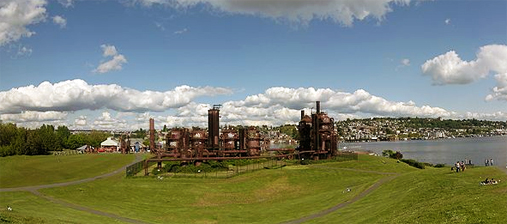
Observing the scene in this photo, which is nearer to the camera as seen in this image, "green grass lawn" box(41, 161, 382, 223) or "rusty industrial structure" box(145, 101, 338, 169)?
"green grass lawn" box(41, 161, 382, 223)

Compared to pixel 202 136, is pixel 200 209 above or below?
below

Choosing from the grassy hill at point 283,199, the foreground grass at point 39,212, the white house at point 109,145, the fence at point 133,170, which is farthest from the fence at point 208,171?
the white house at point 109,145

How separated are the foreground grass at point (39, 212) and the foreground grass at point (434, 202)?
22624 mm

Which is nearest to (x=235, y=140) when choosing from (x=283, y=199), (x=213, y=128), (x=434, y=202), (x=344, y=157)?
(x=213, y=128)

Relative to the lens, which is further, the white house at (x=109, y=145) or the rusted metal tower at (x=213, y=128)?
the white house at (x=109, y=145)

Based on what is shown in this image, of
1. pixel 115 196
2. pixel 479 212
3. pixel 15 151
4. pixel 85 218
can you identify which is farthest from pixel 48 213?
pixel 15 151

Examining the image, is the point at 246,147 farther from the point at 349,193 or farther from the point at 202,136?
the point at 349,193

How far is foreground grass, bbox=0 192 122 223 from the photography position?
108 feet

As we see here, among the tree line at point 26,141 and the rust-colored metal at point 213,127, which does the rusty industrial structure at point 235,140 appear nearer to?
the rust-colored metal at point 213,127

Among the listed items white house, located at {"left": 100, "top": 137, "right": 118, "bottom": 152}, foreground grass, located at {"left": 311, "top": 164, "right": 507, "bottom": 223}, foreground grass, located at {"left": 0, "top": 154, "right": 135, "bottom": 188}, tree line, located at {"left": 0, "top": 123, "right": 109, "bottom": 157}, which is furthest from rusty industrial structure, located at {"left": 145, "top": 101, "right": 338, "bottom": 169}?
white house, located at {"left": 100, "top": 137, "right": 118, "bottom": 152}

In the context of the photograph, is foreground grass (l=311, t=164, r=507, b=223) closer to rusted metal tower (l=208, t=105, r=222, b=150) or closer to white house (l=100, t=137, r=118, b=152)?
rusted metal tower (l=208, t=105, r=222, b=150)

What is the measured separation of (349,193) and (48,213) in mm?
33869

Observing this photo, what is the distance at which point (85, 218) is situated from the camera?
3825 centimetres

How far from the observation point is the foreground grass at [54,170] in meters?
65.8
